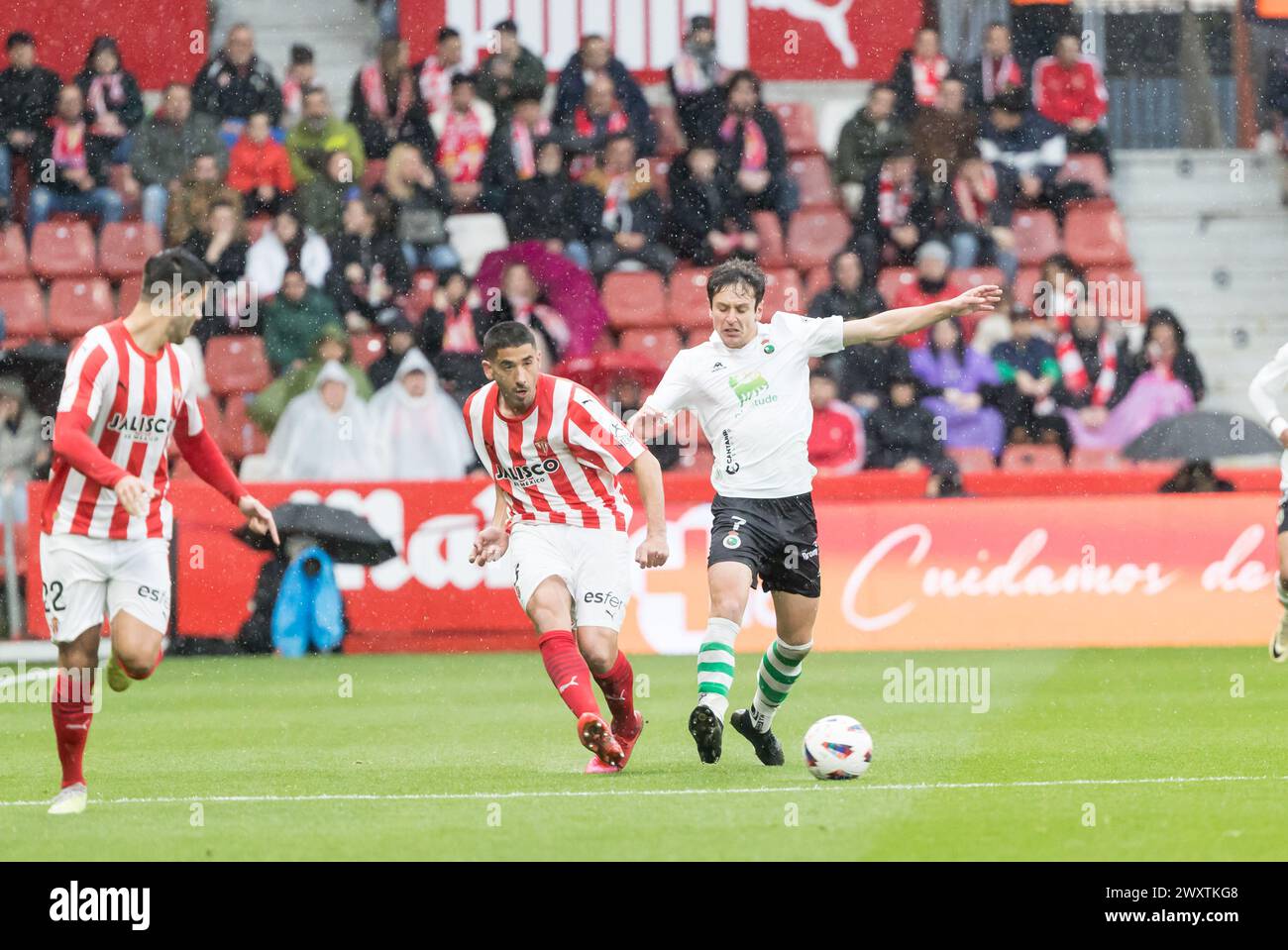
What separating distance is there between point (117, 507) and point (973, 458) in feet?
34.6

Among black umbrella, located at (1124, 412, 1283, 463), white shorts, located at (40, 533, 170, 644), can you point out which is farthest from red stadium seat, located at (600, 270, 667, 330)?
white shorts, located at (40, 533, 170, 644)

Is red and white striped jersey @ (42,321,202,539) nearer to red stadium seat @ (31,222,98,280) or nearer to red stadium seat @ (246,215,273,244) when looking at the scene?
red stadium seat @ (246,215,273,244)

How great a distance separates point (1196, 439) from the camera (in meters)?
16.3

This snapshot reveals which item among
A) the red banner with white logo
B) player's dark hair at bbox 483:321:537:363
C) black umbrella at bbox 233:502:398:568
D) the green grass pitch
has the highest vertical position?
the red banner with white logo

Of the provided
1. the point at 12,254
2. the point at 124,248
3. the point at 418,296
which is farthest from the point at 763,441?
the point at 12,254

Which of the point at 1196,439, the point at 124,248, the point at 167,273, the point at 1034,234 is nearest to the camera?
the point at 167,273

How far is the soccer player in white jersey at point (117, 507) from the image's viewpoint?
801 centimetres

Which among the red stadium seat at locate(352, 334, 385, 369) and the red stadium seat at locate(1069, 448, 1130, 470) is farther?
the red stadium seat at locate(352, 334, 385, 369)

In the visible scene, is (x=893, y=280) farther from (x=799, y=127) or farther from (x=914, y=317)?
(x=914, y=317)

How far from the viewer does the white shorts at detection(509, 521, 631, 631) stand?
912 centimetres

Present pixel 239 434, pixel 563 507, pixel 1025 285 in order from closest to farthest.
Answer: pixel 563 507, pixel 239 434, pixel 1025 285

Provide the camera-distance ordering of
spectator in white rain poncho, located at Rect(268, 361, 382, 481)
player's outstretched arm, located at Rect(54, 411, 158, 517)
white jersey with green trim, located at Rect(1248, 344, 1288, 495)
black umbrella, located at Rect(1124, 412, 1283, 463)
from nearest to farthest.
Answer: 1. player's outstretched arm, located at Rect(54, 411, 158, 517)
2. white jersey with green trim, located at Rect(1248, 344, 1288, 495)
3. black umbrella, located at Rect(1124, 412, 1283, 463)
4. spectator in white rain poncho, located at Rect(268, 361, 382, 481)

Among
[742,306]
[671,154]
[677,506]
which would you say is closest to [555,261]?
[671,154]

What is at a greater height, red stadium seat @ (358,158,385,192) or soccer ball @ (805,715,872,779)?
red stadium seat @ (358,158,385,192)
